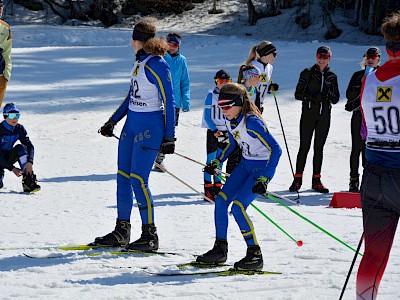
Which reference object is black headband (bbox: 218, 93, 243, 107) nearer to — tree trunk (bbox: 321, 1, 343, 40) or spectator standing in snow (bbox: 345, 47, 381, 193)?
spectator standing in snow (bbox: 345, 47, 381, 193)

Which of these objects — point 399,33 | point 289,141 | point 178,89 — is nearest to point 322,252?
point 399,33

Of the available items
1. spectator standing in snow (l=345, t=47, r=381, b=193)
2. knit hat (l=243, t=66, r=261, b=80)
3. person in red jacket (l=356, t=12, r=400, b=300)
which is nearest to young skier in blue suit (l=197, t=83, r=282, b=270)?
person in red jacket (l=356, t=12, r=400, b=300)

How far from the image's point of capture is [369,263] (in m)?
4.11

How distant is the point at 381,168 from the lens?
13.5 ft

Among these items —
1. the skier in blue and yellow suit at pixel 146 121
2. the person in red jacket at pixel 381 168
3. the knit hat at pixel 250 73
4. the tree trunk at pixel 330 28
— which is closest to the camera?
the person in red jacket at pixel 381 168

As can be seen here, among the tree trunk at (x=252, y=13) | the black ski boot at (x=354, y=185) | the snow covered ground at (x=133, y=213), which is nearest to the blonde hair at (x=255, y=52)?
the snow covered ground at (x=133, y=213)

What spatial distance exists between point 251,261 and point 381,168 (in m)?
1.68

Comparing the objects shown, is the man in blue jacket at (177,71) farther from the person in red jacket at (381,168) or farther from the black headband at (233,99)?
the person in red jacket at (381,168)

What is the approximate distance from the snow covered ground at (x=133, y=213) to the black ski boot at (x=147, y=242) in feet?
0.49

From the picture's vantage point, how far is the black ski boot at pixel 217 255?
223 inches

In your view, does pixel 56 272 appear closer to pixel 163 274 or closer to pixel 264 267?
pixel 163 274

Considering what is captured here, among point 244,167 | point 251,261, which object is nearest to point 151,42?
point 244,167

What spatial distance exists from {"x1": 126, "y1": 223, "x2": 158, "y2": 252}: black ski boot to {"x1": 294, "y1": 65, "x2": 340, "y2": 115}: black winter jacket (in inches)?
153

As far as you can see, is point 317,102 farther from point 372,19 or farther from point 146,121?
point 372,19
